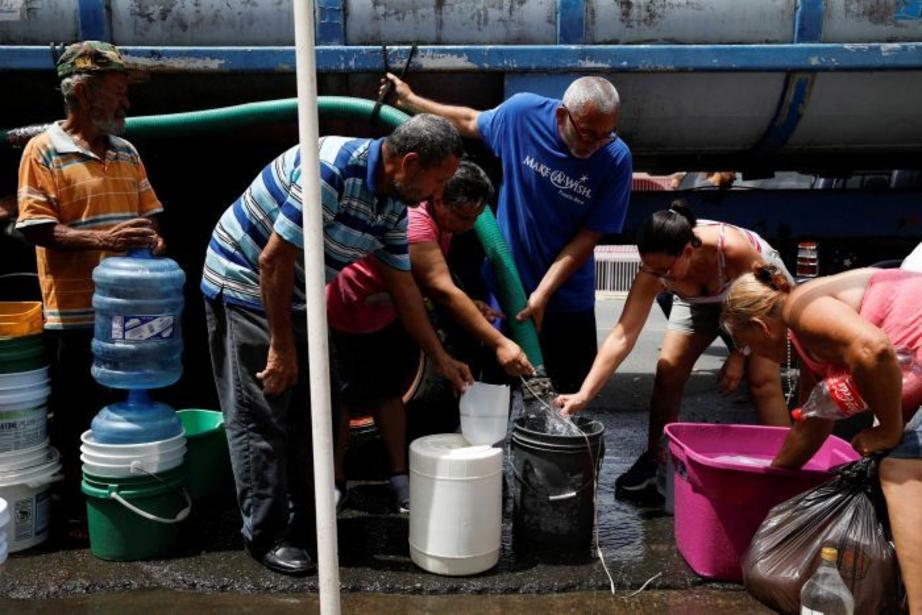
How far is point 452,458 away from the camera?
9.31ft

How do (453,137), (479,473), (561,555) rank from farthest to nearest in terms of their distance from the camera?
(561,555), (479,473), (453,137)

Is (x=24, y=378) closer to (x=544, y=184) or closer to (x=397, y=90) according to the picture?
(x=397, y=90)

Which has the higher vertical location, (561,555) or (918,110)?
(918,110)

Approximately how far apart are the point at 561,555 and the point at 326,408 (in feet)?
5.17

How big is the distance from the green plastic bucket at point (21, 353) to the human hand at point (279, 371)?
0.89 metres

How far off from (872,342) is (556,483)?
4.03ft

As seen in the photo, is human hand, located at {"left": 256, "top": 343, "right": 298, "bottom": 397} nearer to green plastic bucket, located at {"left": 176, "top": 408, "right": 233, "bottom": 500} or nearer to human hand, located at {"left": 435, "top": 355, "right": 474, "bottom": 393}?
human hand, located at {"left": 435, "top": 355, "right": 474, "bottom": 393}

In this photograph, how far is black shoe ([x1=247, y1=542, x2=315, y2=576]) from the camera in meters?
2.88

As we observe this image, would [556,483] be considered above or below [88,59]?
below

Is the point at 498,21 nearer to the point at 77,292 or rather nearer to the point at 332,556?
the point at 77,292

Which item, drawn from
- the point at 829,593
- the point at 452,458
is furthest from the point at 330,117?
the point at 829,593

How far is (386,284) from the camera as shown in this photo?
3.11m

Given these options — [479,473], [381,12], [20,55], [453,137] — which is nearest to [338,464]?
[479,473]

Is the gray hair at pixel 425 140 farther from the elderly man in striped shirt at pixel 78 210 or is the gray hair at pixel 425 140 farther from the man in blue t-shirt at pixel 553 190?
the elderly man in striped shirt at pixel 78 210
